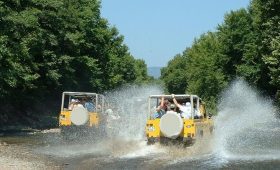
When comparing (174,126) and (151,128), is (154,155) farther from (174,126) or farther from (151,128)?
(174,126)

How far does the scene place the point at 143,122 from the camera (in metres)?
26.1

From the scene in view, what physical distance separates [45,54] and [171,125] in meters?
27.8

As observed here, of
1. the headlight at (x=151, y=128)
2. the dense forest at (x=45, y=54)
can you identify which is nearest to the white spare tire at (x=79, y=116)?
the headlight at (x=151, y=128)

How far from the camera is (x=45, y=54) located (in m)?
44.3

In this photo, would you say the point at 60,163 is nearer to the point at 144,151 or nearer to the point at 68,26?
the point at 144,151

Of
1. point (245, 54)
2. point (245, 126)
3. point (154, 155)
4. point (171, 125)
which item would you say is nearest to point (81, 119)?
point (154, 155)

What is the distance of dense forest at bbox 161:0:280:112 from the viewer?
4091cm

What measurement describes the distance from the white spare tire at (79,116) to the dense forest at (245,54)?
18.3m

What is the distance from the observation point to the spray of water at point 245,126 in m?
20.2

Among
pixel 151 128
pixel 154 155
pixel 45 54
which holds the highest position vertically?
pixel 45 54

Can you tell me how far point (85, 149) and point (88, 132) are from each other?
267cm

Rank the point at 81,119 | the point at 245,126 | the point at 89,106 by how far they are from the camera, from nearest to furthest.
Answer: the point at 81,119
the point at 89,106
the point at 245,126

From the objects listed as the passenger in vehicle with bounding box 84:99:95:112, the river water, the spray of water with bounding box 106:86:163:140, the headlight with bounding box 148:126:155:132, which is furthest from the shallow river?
the spray of water with bounding box 106:86:163:140

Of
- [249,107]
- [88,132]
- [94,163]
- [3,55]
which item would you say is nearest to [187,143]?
[94,163]
